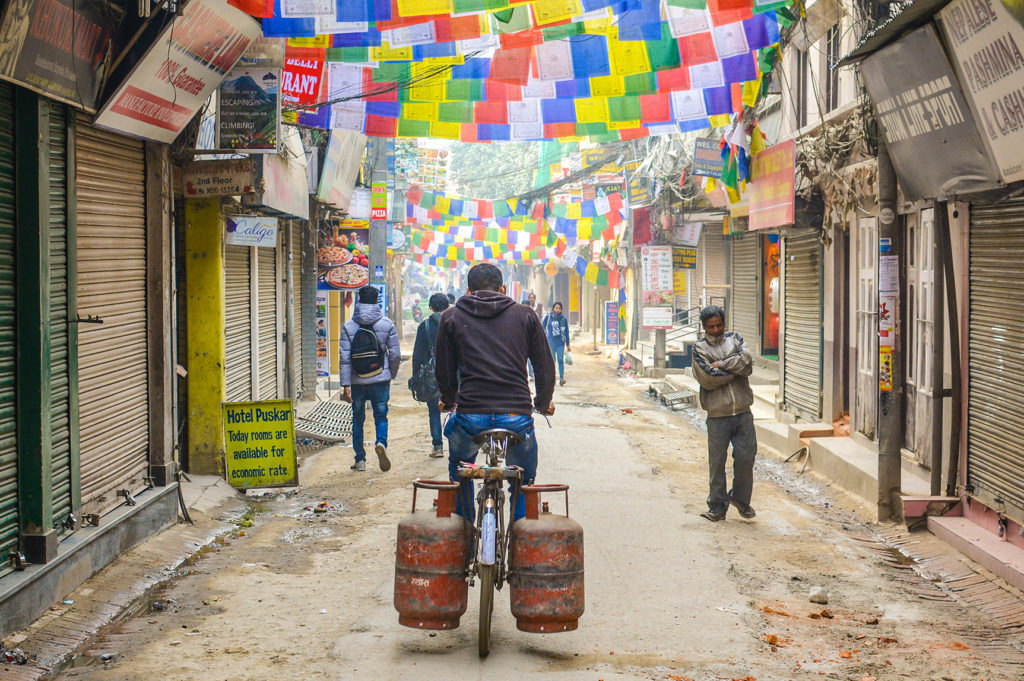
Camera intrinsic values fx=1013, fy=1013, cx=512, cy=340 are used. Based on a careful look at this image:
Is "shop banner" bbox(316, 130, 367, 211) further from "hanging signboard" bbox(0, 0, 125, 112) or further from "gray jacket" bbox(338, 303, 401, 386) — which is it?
"hanging signboard" bbox(0, 0, 125, 112)

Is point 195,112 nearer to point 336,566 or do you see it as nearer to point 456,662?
point 336,566

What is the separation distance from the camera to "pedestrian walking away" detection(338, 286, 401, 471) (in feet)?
37.0

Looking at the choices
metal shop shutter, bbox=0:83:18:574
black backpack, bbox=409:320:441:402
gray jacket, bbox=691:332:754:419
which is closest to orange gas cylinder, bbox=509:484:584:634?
metal shop shutter, bbox=0:83:18:574

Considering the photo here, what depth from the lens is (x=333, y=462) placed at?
41.1 feet

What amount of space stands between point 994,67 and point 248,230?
24.4 feet

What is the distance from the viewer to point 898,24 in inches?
292

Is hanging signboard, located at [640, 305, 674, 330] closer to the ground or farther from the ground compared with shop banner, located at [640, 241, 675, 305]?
closer to the ground

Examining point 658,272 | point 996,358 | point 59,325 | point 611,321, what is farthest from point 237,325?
point 611,321

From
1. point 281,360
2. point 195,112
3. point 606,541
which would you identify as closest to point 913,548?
point 606,541

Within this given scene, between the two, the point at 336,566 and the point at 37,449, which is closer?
the point at 37,449

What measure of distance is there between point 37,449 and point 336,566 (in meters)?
2.24

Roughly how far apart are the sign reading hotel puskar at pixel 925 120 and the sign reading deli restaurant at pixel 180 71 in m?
5.22

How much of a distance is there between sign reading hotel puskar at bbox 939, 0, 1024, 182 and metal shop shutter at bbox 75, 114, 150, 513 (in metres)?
6.13

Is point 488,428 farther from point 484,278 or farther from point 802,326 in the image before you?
point 802,326
